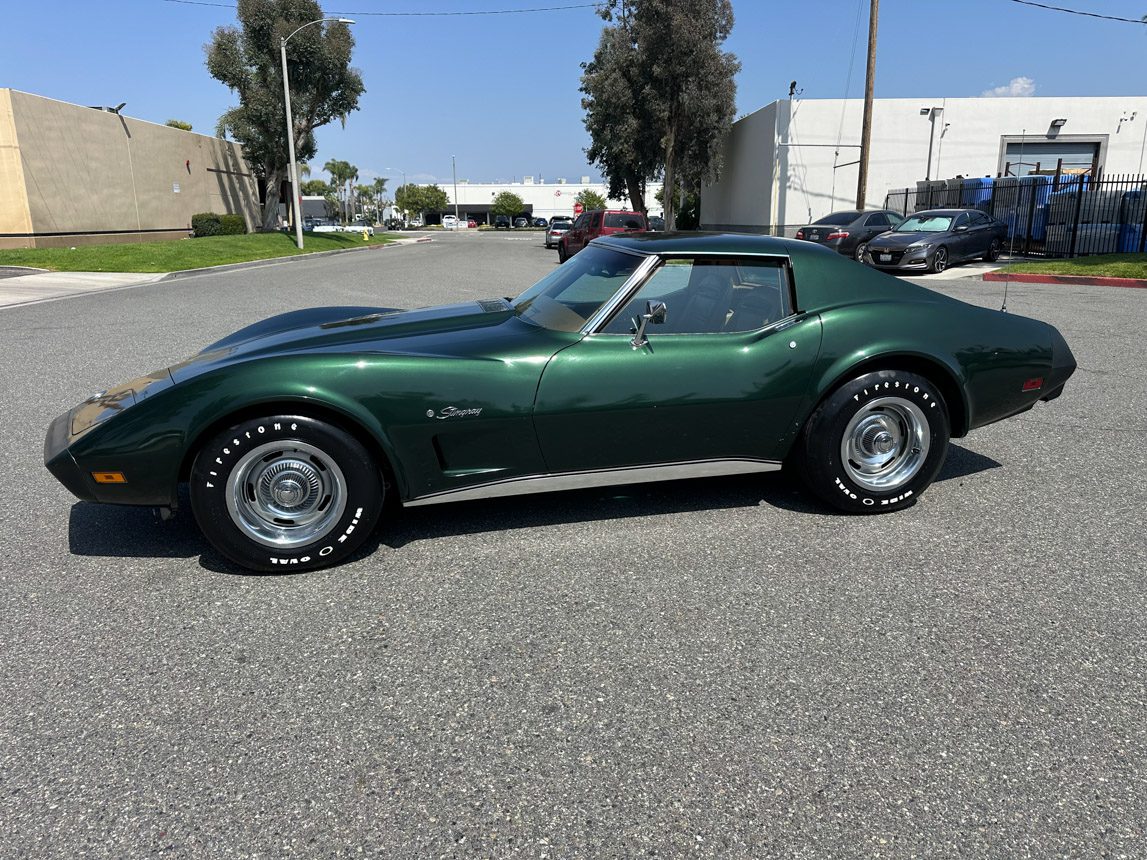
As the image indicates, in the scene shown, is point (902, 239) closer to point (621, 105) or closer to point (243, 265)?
point (243, 265)

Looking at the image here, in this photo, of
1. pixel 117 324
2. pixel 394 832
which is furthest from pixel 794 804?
pixel 117 324

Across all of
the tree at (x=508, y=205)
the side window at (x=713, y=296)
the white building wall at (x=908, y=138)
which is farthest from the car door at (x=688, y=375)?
the tree at (x=508, y=205)

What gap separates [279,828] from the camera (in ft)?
6.61

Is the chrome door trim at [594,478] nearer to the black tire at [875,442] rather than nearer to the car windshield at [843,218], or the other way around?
the black tire at [875,442]

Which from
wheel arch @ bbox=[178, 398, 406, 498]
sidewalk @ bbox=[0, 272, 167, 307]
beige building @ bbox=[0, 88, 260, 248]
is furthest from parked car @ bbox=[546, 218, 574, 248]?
wheel arch @ bbox=[178, 398, 406, 498]

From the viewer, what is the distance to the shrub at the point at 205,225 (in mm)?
34125

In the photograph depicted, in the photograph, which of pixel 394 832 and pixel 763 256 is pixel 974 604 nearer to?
pixel 763 256

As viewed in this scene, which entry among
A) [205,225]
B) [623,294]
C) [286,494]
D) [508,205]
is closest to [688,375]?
[623,294]

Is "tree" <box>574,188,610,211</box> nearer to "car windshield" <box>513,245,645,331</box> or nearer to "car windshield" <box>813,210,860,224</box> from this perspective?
"car windshield" <box>813,210,860,224</box>

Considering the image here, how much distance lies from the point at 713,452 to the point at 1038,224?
2199 centimetres

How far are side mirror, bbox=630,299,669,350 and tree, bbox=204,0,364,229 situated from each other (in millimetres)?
36486

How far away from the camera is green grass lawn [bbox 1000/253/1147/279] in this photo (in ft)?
51.6

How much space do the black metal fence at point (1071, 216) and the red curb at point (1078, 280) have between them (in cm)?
396

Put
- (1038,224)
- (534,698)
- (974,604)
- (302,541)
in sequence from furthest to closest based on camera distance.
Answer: (1038,224) → (302,541) → (974,604) → (534,698)
